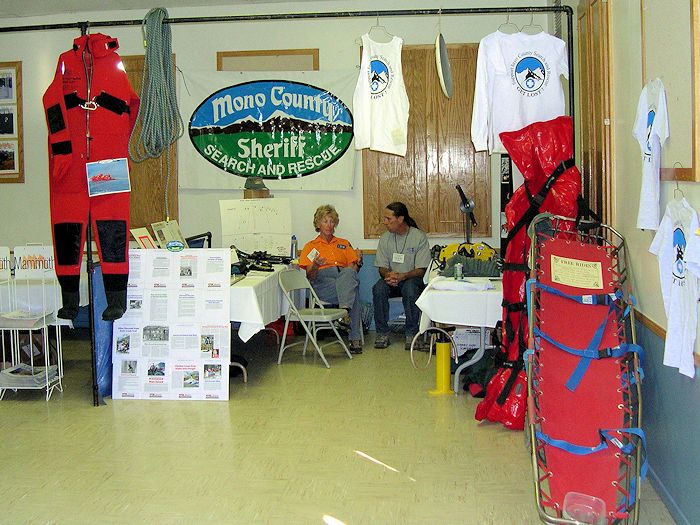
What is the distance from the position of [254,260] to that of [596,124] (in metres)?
3.29

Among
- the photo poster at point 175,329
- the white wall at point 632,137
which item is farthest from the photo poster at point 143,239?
the white wall at point 632,137

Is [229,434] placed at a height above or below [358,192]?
below

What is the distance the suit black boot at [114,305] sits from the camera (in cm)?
543

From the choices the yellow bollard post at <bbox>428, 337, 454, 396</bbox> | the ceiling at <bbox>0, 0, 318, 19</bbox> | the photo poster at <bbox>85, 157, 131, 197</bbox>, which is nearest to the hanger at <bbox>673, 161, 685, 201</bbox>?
the yellow bollard post at <bbox>428, 337, 454, 396</bbox>

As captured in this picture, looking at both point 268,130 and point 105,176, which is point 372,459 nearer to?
point 105,176

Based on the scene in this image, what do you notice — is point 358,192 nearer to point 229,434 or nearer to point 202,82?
point 202,82

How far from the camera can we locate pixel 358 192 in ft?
27.7

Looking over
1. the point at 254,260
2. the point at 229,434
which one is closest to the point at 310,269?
the point at 254,260

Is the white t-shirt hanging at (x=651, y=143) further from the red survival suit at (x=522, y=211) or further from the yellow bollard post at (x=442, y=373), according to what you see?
A: the yellow bollard post at (x=442, y=373)

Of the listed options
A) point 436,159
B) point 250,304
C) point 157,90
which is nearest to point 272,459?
point 250,304

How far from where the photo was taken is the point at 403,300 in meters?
7.65

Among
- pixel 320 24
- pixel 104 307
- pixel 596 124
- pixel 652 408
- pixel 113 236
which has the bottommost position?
pixel 652 408

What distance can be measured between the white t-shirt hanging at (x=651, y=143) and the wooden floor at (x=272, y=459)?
1.28 metres

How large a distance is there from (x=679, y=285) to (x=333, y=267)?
188 inches
